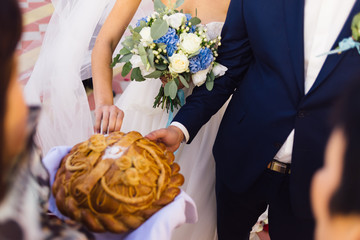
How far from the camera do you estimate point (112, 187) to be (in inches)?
31.7

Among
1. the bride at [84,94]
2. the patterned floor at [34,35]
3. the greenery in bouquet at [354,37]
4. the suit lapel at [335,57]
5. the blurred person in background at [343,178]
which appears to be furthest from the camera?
the patterned floor at [34,35]

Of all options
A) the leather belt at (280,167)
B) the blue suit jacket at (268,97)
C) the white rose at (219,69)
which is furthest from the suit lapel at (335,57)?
the white rose at (219,69)

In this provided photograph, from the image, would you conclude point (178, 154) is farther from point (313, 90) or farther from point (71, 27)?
point (71, 27)

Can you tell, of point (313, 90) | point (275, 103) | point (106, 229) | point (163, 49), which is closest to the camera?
point (106, 229)

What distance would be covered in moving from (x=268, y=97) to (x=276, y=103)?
5 cm

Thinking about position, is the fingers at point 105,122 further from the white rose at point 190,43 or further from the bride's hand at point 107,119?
the white rose at point 190,43

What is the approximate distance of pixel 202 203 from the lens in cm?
199

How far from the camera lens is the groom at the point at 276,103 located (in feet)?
4.19

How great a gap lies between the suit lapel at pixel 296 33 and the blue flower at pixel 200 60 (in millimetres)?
419

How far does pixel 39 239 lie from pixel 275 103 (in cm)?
114

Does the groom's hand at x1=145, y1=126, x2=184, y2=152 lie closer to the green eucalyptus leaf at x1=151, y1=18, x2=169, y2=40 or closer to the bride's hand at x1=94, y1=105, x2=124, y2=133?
the bride's hand at x1=94, y1=105, x2=124, y2=133

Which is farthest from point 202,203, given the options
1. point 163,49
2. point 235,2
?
point 235,2

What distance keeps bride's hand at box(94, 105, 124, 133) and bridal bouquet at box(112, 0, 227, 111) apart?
27 cm

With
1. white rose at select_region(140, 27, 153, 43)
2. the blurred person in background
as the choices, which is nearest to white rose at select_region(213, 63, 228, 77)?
white rose at select_region(140, 27, 153, 43)
